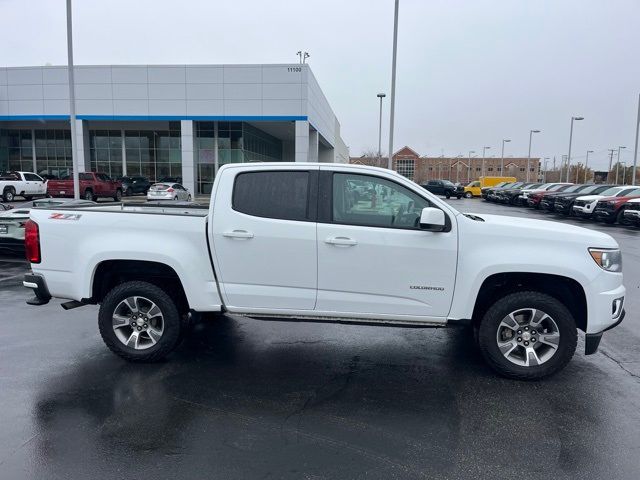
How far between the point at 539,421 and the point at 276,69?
33.4 metres

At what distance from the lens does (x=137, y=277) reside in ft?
16.9

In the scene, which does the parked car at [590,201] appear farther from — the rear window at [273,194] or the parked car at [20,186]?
the parked car at [20,186]

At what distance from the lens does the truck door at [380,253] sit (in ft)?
14.8

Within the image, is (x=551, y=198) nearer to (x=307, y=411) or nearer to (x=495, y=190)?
(x=495, y=190)

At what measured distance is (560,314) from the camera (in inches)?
177

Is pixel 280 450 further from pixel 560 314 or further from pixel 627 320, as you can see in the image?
pixel 627 320

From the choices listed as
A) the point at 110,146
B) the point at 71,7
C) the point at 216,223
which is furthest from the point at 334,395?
the point at 110,146

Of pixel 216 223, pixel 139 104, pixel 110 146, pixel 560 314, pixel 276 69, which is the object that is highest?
pixel 276 69

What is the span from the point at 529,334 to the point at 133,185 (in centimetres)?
3388

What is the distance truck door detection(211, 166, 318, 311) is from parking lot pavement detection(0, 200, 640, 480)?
2.57 feet

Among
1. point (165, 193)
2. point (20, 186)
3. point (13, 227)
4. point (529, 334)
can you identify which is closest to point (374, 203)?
point (529, 334)

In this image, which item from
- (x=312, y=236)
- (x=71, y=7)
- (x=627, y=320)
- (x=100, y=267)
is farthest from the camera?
(x=71, y=7)

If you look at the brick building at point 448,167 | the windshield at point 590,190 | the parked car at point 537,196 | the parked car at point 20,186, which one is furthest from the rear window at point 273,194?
the brick building at point 448,167

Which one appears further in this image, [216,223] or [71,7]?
[71,7]
